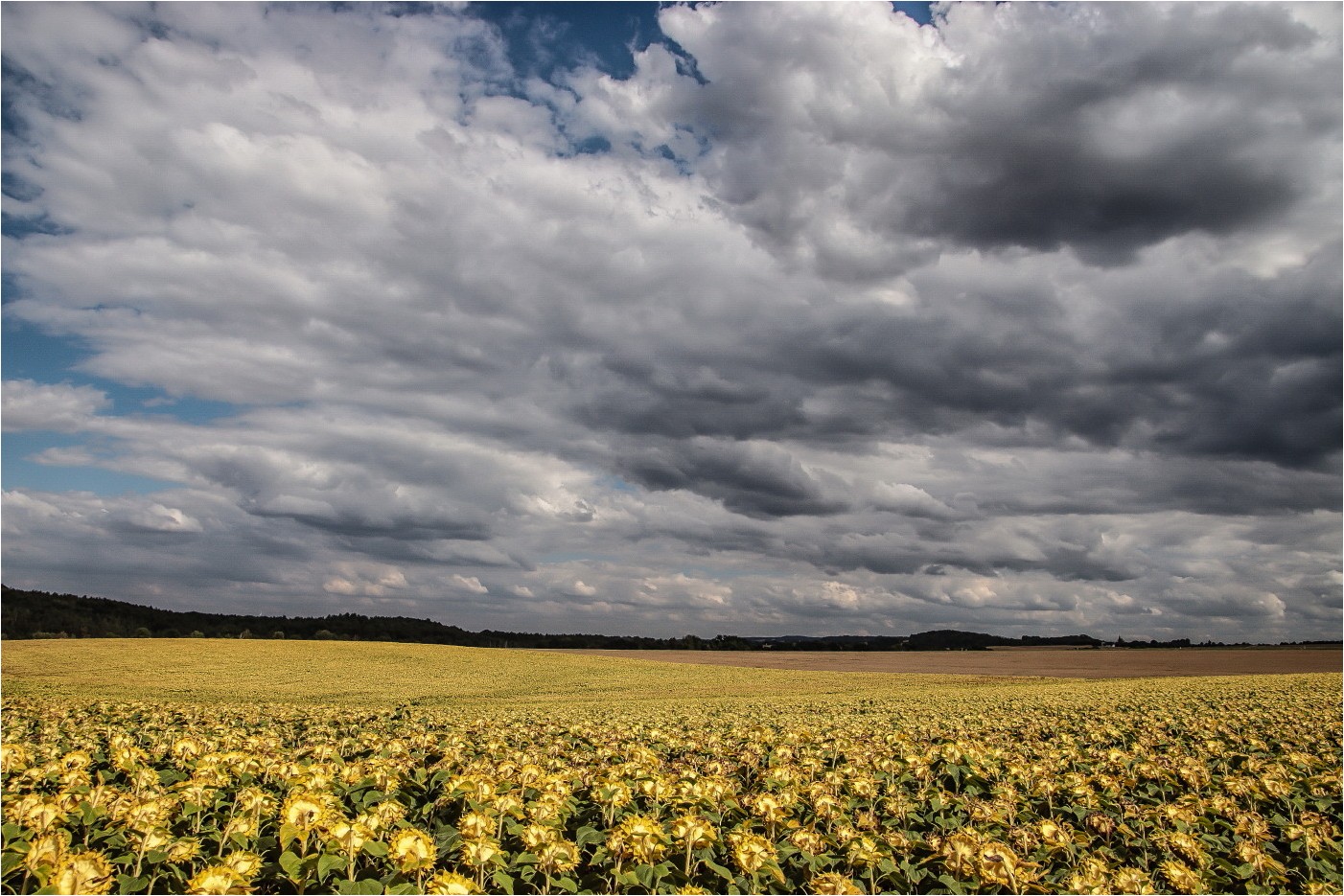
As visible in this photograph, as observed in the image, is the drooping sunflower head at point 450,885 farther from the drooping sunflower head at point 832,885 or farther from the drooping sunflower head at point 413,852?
the drooping sunflower head at point 832,885

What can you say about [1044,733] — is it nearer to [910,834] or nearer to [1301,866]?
[1301,866]

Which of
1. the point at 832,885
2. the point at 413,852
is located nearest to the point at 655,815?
the point at 832,885

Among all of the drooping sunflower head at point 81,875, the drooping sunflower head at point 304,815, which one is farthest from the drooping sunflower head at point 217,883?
the drooping sunflower head at point 304,815

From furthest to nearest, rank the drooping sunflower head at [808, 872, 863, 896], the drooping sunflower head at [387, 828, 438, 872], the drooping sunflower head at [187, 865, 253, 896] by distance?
the drooping sunflower head at [808, 872, 863, 896] < the drooping sunflower head at [387, 828, 438, 872] < the drooping sunflower head at [187, 865, 253, 896]

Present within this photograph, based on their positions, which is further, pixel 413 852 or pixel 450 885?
pixel 413 852

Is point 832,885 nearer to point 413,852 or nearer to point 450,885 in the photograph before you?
point 450,885

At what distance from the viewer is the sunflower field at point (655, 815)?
462 centimetres

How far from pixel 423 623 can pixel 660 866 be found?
12127 centimetres

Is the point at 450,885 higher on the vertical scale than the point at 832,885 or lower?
higher

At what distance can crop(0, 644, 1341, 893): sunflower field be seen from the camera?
4625mm

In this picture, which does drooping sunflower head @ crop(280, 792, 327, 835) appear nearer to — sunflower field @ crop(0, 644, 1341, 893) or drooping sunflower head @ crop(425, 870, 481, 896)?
sunflower field @ crop(0, 644, 1341, 893)

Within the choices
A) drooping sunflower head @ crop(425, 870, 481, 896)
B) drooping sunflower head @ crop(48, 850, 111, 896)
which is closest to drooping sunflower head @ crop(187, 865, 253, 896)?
drooping sunflower head @ crop(48, 850, 111, 896)

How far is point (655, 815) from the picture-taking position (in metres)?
6.17

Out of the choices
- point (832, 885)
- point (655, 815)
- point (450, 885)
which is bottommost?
point (655, 815)
